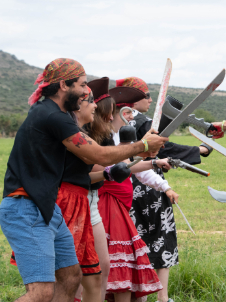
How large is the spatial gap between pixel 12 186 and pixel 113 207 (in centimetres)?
114

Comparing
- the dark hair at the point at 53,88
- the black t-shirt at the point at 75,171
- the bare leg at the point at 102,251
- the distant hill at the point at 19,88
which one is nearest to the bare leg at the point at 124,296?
the bare leg at the point at 102,251

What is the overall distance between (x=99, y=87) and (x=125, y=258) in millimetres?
1424

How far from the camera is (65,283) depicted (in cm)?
247

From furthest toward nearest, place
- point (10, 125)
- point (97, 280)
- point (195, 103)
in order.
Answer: point (10, 125) → point (97, 280) → point (195, 103)

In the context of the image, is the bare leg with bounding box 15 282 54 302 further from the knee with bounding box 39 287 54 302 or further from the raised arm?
the raised arm

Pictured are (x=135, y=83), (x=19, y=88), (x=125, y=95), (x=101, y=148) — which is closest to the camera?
(x=101, y=148)

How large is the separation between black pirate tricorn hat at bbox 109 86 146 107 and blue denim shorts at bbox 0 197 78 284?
1.57 meters

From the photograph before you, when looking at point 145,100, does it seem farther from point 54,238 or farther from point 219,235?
point 219,235

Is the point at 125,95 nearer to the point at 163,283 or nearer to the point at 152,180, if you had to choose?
the point at 152,180

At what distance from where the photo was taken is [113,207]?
3.25 m

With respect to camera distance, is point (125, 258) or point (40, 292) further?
point (125, 258)

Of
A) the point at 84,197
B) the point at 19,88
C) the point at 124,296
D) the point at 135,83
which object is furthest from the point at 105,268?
the point at 19,88

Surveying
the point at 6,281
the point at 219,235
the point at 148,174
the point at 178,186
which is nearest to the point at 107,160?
the point at 148,174

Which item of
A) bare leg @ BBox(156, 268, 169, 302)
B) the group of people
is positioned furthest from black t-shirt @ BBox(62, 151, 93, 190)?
bare leg @ BBox(156, 268, 169, 302)
